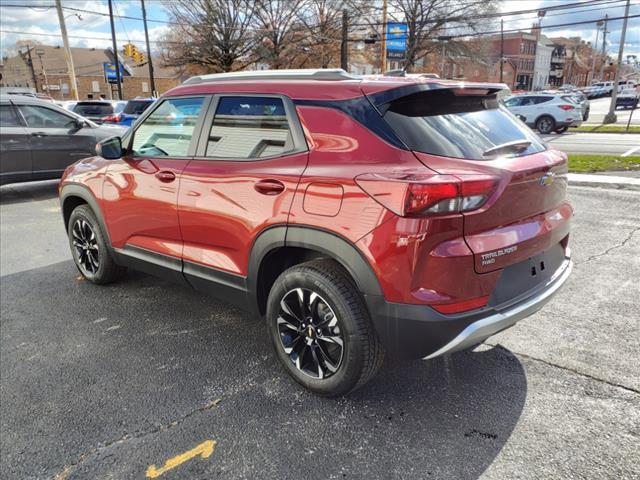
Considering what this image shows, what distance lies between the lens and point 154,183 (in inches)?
139

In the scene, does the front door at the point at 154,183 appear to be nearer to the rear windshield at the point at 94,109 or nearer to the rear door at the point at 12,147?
the rear door at the point at 12,147

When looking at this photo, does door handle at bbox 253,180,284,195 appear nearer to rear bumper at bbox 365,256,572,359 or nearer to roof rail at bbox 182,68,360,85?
Answer: roof rail at bbox 182,68,360,85

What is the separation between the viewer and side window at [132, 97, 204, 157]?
3.42 m

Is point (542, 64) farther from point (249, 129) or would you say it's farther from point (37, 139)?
point (249, 129)

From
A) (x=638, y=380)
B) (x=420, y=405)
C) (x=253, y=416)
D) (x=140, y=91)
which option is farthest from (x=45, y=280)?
(x=140, y=91)

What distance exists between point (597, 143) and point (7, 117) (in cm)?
1679

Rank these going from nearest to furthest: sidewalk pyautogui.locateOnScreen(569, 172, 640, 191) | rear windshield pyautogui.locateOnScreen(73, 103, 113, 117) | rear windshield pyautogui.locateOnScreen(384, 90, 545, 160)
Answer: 1. rear windshield pyautogui.locateOnScreen(384, 90, 545, 160)
2. sidewalk pyautogui.locateOnScreen(569, 172, 640, 191)
3. rear windshield pyautogui.locateOnScreen(73, 103, 113, 117)

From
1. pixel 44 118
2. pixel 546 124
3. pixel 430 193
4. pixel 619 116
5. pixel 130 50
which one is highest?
pixel 130 50

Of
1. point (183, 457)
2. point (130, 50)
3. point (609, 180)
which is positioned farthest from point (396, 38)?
point (183, 457)

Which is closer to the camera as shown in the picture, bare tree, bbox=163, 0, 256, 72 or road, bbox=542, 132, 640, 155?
road, bbox=542, 132, 640, 155

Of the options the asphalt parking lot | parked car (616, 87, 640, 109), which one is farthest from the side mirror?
parked car (616, 87, 640, 109)

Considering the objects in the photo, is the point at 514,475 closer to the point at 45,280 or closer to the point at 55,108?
the point at 45,280

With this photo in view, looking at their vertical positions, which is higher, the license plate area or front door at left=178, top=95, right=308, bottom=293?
front door at left=178, top=95, right=308, bottom=293

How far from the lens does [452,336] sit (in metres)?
2.30
